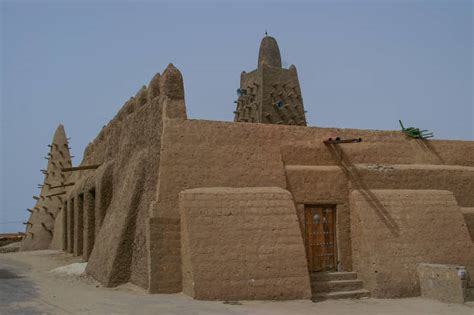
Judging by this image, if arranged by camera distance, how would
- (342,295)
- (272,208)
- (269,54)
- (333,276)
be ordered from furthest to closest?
(269,54) < (333,276) < (342,295) < (272,208)

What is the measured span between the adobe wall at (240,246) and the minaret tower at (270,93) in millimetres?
9073

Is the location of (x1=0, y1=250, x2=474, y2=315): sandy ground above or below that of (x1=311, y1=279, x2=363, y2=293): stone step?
below

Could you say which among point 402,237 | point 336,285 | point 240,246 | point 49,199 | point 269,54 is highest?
point 269,54

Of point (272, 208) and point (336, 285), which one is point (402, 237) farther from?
point (272, 208)

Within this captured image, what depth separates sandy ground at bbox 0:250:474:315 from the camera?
882cm

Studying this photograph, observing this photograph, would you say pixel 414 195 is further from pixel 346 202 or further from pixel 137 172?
pixel 137 172

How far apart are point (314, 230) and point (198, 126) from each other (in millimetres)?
3670

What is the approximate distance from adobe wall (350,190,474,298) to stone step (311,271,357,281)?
222mm

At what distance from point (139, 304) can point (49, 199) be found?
20865 mm

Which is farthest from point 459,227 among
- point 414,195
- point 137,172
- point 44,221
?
point 44,221

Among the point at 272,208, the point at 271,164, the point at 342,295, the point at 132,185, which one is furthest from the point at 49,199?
the point at 342,295

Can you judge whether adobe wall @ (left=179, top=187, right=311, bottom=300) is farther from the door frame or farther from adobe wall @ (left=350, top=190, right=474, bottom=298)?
adobe wall @ (left=350, top=190, right=474, bottom=298)

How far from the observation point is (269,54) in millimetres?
21344

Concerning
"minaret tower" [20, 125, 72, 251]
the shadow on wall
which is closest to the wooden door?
the shadow on wall
